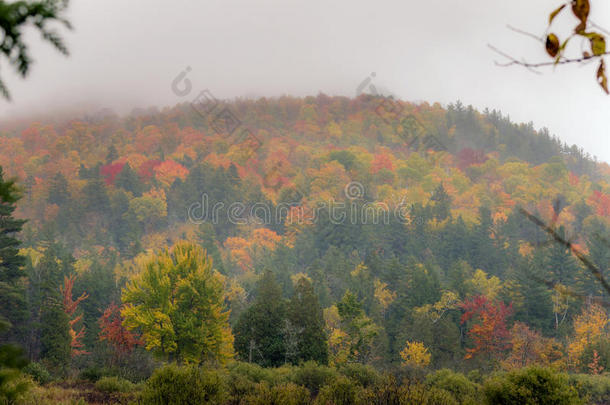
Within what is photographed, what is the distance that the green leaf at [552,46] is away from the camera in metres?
2.17

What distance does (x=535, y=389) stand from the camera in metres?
12.6

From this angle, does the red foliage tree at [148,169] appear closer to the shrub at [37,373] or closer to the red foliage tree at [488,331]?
the red foliage tree at [488,331]

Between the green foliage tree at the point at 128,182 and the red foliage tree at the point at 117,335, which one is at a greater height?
the green foliage tree at the point at 128,182

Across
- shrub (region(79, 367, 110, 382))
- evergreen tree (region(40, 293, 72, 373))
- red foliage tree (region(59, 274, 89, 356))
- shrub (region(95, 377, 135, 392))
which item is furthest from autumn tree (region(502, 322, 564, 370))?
red foliage tree (region(59, 274, 89, 356))

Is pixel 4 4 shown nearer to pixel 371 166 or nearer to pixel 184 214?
pixel 184 214

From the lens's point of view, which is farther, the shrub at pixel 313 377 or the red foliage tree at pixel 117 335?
the red foliage tree at pixel 117 335

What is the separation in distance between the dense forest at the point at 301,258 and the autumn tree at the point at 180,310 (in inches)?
5.3

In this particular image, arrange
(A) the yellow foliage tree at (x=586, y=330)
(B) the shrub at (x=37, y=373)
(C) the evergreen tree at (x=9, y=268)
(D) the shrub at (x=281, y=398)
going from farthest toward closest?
(A) the yellow foliage tree at (x=586, y=330), (C) the evergreen tree at (x=9, y=268), (B) the shrub at (x=37, y=373), (D) the shrub at (x=281, y=398)

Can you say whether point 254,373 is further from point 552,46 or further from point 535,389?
point 552,46

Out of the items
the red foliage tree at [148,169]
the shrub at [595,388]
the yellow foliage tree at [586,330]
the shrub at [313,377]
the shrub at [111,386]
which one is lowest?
the yellow foliage tree at [586,330]

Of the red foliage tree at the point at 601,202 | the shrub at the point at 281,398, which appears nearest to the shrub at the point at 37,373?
the shrub at the point at 281,398

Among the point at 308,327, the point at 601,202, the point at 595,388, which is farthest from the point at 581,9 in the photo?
the point at 601,202

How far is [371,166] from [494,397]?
107 metres

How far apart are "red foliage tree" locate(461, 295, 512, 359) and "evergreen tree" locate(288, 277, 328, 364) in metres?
15.1
